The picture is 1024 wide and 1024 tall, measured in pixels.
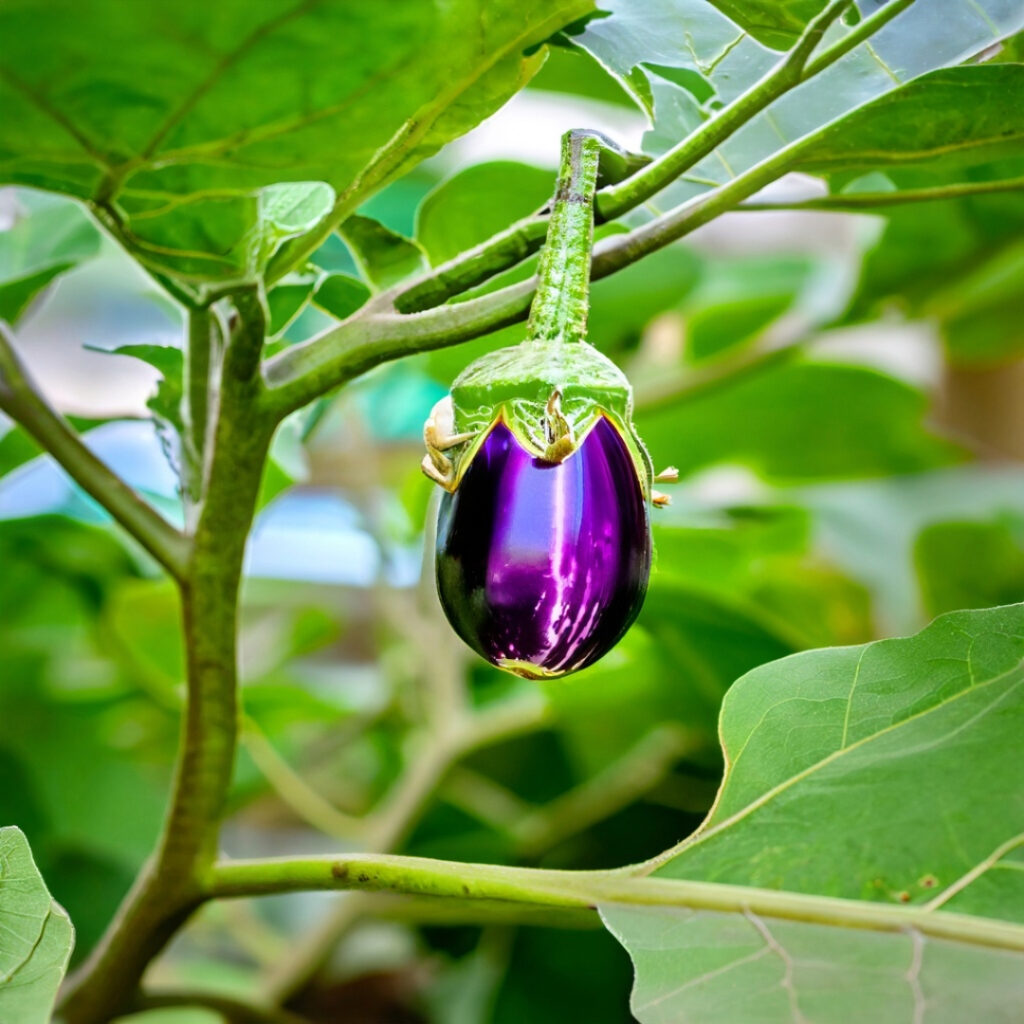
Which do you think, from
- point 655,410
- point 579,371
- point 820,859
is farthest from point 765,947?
point 655,410

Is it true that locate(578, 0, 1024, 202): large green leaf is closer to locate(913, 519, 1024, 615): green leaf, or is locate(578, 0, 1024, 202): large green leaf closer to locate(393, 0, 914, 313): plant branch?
locate(393, 0, 914, 313): plant branch

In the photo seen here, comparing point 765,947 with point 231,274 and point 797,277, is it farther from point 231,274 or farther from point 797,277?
point 797,277

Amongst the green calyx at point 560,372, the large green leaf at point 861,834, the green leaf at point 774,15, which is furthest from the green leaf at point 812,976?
the green leaf at point 774,15

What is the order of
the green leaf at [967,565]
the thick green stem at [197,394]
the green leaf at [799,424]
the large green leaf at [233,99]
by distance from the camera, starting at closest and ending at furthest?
the large green leaf at [233,99], the thick green stem at [197,394], the green leaf at [967,565], the green leaf at [799,424]

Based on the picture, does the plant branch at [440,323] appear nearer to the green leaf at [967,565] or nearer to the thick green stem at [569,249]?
the thick green stem at [569,249]

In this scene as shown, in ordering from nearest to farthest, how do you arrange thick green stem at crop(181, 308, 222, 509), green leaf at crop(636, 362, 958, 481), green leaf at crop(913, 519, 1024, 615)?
thick green stem at crop(181, 308, 222, 509) < green leaf at crop(913, 519, 1024, 615) < green leaf at crop(636, 362, 958, 481)

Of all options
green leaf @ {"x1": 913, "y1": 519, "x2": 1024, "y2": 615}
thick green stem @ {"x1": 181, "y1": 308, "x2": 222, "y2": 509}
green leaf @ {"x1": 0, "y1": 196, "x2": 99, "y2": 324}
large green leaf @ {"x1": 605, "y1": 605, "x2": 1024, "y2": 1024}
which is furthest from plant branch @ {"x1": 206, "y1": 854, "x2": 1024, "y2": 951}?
green leaf @ {"x1": 913, "y1": 519, "x2": 1024, "y2": 615}

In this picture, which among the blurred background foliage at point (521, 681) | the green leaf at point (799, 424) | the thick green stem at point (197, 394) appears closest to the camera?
the thick green stem at point (197, 394)
